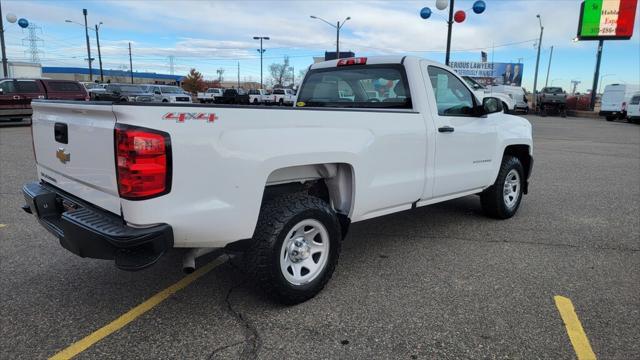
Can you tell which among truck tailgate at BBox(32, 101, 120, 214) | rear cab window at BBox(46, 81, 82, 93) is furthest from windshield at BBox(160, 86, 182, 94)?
truck tailgate at BBox(32, 101, 120, 214)

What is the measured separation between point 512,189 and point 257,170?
4.17m

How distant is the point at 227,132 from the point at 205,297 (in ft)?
4.82

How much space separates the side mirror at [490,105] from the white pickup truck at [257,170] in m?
0.10

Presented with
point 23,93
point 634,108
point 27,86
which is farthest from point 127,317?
point 634,108

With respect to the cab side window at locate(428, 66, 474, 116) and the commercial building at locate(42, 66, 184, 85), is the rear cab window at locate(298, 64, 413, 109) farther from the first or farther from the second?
the commercial building at locate(42, 66, 184, 85)

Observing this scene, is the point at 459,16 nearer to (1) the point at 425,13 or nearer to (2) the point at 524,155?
(1) the point at 425,13

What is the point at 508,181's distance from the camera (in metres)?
5.81

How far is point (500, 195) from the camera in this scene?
18.3 ft

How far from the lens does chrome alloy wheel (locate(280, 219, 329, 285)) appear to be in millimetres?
3294

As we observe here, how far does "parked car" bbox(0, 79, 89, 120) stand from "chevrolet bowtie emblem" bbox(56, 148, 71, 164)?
600 inches

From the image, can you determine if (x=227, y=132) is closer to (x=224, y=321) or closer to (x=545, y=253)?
(x=224, y=321)

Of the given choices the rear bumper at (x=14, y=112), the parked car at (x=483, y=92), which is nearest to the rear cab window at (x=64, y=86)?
the rear bumper at (x=14, y=112)

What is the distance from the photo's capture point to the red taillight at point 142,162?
2.49m

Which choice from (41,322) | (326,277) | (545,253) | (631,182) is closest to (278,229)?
(326,277)
